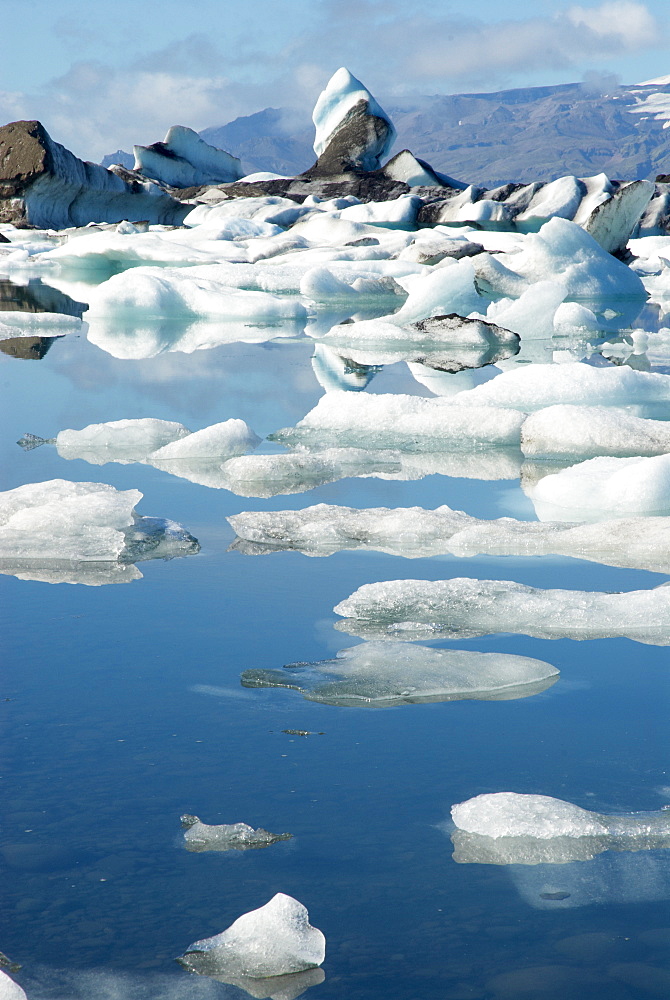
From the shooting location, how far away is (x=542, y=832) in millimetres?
1170

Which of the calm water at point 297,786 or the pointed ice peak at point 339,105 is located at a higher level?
the pointed ice peak at point 339,105

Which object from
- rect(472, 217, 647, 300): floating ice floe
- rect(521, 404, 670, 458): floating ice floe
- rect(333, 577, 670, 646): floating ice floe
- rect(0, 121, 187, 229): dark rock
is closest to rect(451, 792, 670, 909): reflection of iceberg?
rect(333, 577, 670, 646): floating ice floe

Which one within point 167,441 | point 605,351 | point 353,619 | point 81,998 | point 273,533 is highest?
point 605,351

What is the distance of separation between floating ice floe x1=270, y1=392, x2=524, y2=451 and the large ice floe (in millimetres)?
1138

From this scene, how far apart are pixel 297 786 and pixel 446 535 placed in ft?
3.80

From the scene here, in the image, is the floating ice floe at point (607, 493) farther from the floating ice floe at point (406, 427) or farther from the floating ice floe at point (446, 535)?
the floating ice floe at point (406, 427)

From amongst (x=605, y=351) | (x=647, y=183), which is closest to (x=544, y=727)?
(x=605, y=351)

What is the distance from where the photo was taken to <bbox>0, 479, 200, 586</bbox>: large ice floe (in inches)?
84.4

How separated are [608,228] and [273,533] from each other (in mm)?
10373

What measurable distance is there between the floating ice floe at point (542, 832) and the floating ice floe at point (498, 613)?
599mm

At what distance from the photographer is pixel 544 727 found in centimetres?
146

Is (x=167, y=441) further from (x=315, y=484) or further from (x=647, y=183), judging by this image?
(x=647, y=183)

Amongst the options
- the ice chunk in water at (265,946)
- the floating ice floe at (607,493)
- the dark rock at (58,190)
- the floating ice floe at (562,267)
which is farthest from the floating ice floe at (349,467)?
the dark rock at (58,190)

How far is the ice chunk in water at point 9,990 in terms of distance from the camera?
89 cm
